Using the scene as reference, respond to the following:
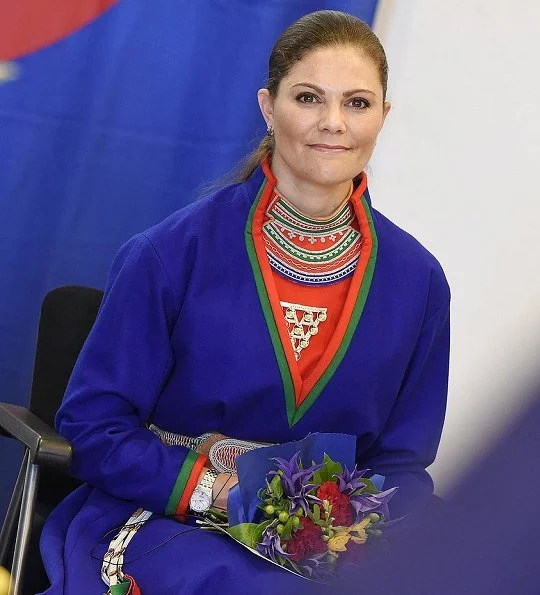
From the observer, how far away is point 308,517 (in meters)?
1.59

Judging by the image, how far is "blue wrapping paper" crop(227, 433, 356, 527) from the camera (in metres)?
1.65

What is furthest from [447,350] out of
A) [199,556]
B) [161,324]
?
[199,556]

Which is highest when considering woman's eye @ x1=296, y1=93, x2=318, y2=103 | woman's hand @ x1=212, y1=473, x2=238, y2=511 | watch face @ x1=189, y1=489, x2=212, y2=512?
woman's eye @ x1=296, y1=93, x2=318, y2=103

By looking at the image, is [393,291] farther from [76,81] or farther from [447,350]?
[76,81]

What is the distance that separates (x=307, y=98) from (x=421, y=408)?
64 cm

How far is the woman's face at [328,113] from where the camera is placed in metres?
1.87

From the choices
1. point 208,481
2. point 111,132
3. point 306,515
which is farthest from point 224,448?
point 111,132

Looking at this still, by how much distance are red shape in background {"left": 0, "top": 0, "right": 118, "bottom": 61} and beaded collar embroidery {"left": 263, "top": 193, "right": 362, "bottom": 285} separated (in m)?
0.93

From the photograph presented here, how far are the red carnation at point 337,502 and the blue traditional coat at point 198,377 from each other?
21cm

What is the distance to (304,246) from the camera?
1.94 m

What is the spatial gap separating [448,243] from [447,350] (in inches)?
41.2

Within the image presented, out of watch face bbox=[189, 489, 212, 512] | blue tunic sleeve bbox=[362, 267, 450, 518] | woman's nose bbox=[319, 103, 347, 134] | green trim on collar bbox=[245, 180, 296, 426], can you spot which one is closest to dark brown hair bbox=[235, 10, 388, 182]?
woman's nose bbox=[319, 103, 347, 134]

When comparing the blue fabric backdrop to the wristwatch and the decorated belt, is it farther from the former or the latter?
the wristwatch

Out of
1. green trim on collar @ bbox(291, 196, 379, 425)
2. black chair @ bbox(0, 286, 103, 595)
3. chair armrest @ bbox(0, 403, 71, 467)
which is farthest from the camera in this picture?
black chair @ bbox(0, 286, 103, 595)
